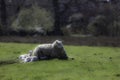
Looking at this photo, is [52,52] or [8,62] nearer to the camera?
[8,62]

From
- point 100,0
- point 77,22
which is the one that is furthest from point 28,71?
point 100,0

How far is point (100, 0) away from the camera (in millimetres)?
105938

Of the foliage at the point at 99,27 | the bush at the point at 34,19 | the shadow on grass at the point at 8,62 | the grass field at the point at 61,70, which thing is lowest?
the foliage at the point at 99,27

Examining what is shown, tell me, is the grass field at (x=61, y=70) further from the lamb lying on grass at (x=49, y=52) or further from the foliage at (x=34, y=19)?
the foliage at (x=34, y=19)

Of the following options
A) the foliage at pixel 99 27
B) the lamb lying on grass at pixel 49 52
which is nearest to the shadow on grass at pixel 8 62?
the lamb lying on grass at pixel 49 52

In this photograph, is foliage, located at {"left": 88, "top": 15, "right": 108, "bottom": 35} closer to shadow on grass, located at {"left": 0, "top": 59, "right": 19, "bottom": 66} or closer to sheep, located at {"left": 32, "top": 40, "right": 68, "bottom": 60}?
sheep, located at {"left": 32, "top": 40, "right": 68, "bottom": 60}

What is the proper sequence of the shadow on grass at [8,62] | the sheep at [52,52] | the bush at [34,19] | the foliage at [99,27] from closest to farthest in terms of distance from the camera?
the shadow on grass at [8,62]
the sheep at [52,52]
the foliage at [99,27]
the bush at [34,19]

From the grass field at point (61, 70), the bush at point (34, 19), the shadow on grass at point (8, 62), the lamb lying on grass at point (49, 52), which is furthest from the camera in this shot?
the bush at point (34, 19)

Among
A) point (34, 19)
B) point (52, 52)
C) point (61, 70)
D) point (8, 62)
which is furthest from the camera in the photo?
point (34, 19)

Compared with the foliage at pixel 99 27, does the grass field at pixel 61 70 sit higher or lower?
higher

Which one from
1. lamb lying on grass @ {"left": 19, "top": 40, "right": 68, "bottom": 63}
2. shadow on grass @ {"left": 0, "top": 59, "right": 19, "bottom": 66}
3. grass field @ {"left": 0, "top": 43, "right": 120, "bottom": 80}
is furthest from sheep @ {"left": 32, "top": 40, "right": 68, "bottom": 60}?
shadow on grass @ {"left": 0, "top": 59, "right": 19, "bottom": 66}

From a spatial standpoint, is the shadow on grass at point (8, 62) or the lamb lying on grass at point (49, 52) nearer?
the shadow on grass at point (8, 62)

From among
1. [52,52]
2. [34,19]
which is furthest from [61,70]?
[34,19]

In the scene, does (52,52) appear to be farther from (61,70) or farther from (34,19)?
(34,19)
